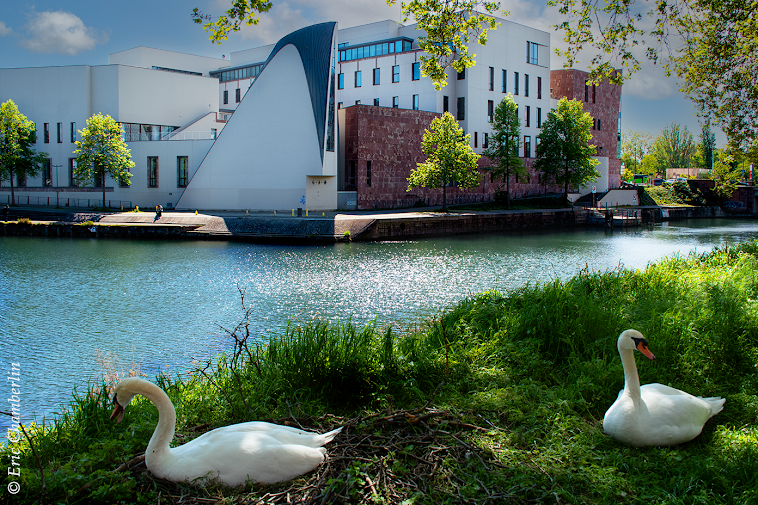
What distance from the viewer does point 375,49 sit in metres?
61.5

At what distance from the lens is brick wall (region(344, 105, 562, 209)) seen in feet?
168

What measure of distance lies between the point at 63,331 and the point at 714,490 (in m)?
13.8

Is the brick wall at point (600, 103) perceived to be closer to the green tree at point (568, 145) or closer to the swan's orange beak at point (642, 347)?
the green tree at point (568, 145)

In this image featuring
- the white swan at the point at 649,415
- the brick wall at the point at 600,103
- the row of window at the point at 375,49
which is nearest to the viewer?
the white swan at the point at 649,415

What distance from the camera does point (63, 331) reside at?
45.6 ft

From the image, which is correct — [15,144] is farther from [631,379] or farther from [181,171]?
[631,379]

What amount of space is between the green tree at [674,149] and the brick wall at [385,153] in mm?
75759

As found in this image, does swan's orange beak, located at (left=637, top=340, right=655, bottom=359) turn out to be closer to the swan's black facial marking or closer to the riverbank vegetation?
the swan's black facial marking

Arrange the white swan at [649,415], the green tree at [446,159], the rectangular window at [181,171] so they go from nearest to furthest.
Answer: the white swan at [649,415], the green tree at [446,159], the rectangular window at [181,171]

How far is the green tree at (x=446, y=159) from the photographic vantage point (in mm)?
48594

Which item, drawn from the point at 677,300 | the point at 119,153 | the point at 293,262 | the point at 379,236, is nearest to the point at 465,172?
the point at 379,236

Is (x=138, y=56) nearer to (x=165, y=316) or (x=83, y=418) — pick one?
(x=165, y=316)

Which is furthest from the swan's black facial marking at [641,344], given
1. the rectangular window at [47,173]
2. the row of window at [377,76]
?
the rectangular window at [47,173]

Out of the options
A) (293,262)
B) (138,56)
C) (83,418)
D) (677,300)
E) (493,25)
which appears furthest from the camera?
(138,56)
